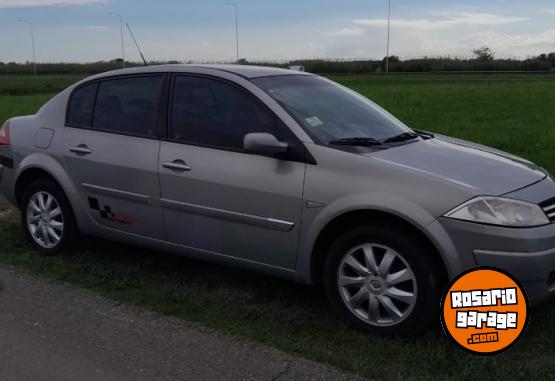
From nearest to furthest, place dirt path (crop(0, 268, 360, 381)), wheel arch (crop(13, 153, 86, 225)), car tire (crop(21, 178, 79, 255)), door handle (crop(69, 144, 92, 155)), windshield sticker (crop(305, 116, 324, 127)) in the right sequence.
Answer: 1. dirt path (crop(0, 268, 360, 381))
2. windshield sticker (crop(305, 116, 324, 127))
3. door handle (crop(69, 144, 92, 155))
4. wheel arch (crop(13, 153, 86, 225))
5. car tire (crop(21, 178, 79, 255))

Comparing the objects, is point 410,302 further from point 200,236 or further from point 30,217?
point 30,217

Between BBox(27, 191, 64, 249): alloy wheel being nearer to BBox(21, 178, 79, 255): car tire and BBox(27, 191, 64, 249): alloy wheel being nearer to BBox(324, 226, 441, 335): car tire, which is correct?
BBox(21, 178, 79, 255): car tire

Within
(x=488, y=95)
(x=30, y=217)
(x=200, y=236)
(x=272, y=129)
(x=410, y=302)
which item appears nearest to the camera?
(x=410, y=302)

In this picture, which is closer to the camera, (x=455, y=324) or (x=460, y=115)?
(x=455, y=324)

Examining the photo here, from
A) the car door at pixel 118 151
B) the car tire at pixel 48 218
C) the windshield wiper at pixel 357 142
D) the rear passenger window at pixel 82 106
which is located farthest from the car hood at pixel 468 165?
the car tire at pixel 48 218

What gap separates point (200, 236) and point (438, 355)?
68.9 inches

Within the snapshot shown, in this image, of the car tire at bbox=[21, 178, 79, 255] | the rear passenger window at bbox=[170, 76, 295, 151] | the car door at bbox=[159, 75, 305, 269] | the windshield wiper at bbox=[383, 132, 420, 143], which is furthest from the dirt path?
the windshield wiper at bbox=[383, 132, 420, 143]

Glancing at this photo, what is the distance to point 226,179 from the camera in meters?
4.06

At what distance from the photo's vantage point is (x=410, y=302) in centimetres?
354

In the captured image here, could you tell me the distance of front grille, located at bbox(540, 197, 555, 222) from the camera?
11.5 ft

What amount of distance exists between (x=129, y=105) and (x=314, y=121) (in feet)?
4.95

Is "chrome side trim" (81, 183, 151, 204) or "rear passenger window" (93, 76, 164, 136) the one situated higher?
"rear passenger window" (93, 76, 164, 136)

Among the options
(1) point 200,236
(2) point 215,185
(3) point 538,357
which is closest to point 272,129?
(2) point 215,185

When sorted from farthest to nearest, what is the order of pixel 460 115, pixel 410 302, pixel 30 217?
pixel 460 115
pixel 30 217
pixel 410 302
